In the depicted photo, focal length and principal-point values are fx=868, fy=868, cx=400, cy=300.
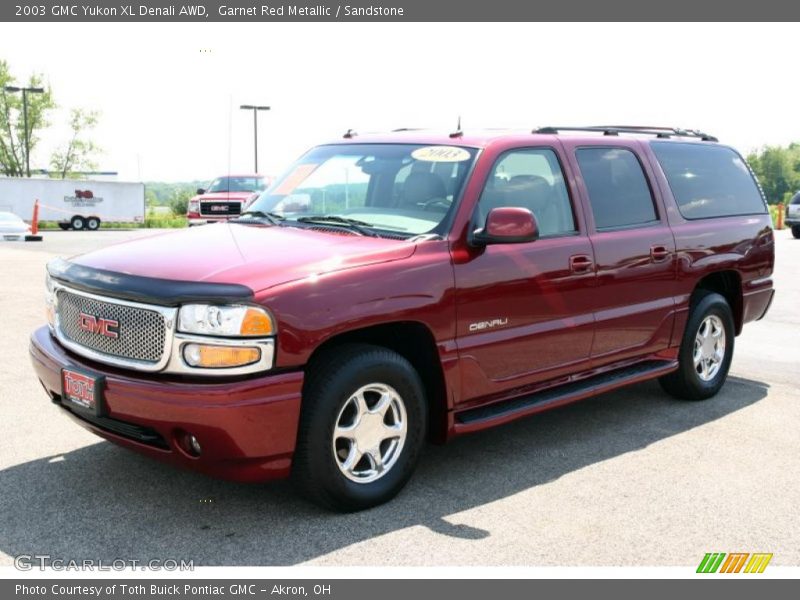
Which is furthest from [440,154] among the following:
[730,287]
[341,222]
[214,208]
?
[214,208]

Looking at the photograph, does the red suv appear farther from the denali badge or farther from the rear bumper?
the denali badge

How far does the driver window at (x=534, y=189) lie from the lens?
479 centimetres

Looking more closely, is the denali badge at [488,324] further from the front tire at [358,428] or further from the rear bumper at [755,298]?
the rear bumper at [755,298]

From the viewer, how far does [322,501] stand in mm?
3986

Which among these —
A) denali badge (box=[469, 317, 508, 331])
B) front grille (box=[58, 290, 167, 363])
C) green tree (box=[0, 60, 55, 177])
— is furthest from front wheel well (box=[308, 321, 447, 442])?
green tree (box=[0, 60, 55, 177])

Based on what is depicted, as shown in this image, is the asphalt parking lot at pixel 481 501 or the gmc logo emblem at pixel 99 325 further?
the gmc logo emblem at pixel 99 325

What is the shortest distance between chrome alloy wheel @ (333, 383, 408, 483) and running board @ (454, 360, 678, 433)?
1.32ft

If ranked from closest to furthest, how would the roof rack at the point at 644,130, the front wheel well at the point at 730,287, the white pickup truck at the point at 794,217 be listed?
the roof rack at the point at 644,130 → the front wheel well at the point at 730,287 → the white pickup truck at the point at 794,217

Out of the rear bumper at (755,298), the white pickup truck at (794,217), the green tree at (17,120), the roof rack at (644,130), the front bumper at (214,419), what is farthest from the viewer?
the green tree at (17,120)

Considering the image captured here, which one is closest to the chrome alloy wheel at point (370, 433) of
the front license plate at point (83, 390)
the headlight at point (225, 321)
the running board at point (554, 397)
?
the running board at point (554, 397)

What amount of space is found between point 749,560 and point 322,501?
6.17ft

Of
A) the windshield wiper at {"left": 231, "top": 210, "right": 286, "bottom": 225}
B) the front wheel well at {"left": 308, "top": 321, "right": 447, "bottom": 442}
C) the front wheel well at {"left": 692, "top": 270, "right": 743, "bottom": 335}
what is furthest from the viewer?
the front wheel well at {"left": 692, "top": 270, "right": 743, "bottom": 335}

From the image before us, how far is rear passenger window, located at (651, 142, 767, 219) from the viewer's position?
6109mm

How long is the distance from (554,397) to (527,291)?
2.26 feet
